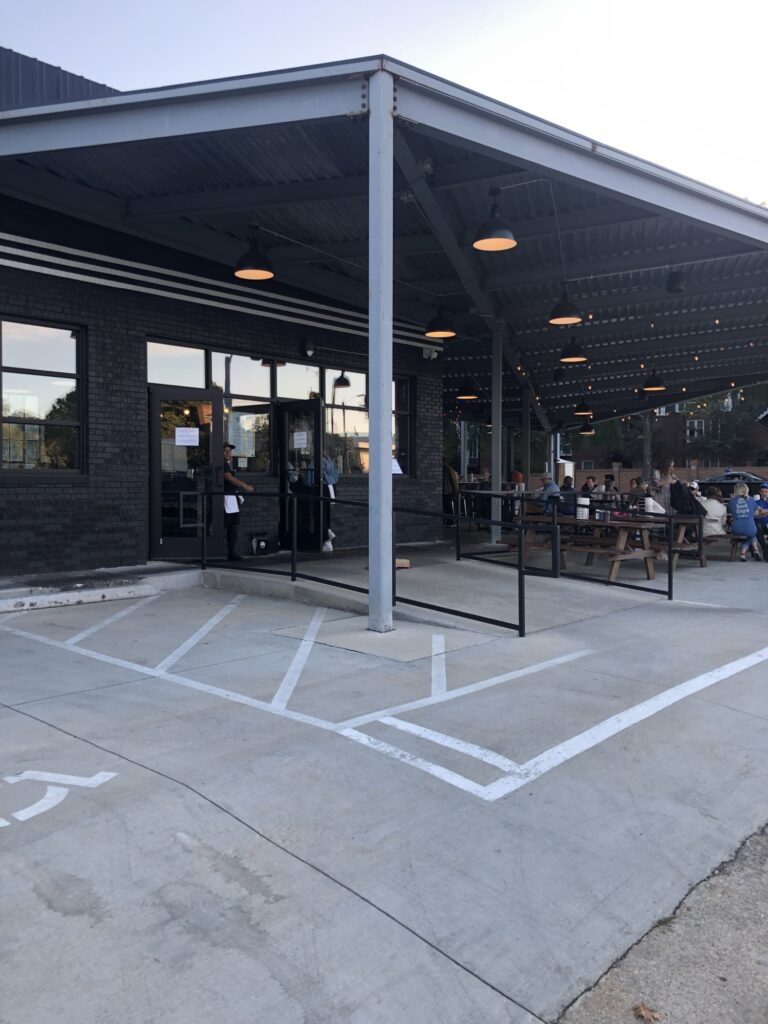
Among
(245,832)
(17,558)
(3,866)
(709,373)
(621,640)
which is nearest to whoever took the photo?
(3,866)

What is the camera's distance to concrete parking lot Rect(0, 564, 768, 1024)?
8.21ft

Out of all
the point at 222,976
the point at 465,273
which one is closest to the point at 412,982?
the point at 222,976

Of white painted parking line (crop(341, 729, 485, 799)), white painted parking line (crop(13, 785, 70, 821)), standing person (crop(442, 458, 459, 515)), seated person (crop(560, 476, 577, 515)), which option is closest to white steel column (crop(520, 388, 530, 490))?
standing person (crop(442, 458, 459, 515))

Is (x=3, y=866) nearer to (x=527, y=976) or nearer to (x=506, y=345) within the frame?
(x=527, y=976)

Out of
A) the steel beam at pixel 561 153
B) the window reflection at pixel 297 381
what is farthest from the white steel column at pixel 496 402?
the steel beam at pixel 561 153

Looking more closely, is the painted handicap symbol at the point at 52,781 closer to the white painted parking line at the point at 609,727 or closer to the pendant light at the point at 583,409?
the white painted parking line at the point at 609,727

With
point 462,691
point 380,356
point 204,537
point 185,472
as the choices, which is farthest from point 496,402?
point 462,691

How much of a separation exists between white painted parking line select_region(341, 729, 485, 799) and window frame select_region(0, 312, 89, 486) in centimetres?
634

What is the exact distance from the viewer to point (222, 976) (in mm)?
2471

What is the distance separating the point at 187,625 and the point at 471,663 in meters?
2.89

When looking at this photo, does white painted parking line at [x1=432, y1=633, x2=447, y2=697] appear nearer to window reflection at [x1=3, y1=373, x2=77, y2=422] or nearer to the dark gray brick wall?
the dark gray brick wall

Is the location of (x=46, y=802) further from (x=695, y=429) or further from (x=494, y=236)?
(x=695, y=429)

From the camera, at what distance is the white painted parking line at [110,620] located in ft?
22.9

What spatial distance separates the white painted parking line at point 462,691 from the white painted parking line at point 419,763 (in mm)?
163
